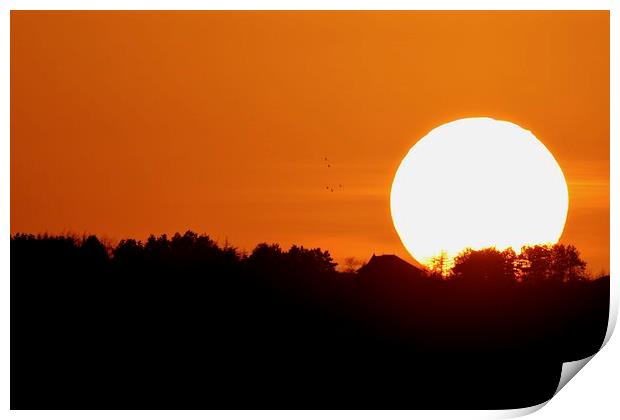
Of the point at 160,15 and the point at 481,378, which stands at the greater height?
the point at 160,15

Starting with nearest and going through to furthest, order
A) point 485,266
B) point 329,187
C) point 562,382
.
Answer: point 562,382 < point 329,187 < point 485,266

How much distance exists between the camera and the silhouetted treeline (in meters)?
5.43

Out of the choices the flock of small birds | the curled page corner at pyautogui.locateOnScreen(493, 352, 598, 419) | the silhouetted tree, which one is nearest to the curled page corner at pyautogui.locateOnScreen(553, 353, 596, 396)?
the curled page corner at pyautogui.locateOnScreen(493, 352, 598, 419)

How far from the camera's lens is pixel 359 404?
5.64m

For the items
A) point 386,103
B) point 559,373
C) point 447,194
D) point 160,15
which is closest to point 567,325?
point 559,373

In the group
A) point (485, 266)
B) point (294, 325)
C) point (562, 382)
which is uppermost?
point (485, 266)

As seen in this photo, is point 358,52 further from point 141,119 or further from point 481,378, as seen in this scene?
point 481,378

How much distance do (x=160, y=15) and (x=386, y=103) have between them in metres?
1.21

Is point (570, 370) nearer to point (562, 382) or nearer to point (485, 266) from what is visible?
point (562, 382)

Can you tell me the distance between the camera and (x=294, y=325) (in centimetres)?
602

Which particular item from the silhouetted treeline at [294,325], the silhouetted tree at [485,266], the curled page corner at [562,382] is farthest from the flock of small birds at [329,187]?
the curled page corner at [562,382]

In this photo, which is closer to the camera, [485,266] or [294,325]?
[294,325]

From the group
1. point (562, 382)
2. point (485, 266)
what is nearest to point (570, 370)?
point (562, 382)

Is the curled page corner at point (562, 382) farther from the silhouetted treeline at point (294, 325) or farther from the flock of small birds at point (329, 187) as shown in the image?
the flock of small birds at point (329, 187)
